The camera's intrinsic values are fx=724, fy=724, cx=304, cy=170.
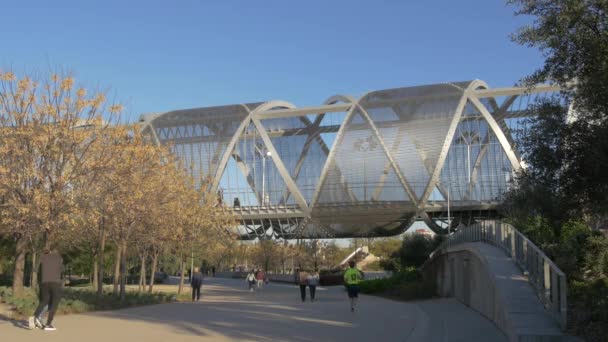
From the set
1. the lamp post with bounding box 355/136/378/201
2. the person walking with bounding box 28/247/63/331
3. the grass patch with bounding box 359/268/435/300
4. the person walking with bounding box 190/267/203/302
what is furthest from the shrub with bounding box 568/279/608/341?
the lamp post with bounding box 355/136/378/201

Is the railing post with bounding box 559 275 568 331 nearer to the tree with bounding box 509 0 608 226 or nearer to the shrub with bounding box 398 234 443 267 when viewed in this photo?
the tree with bounding box 509 0 608 226

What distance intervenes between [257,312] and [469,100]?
233 ft

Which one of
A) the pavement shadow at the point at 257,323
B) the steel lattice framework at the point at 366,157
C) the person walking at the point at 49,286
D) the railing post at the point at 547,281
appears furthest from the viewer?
the steel lattice framework at the point at 366,157

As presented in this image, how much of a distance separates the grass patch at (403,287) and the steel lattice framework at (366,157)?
45136mm

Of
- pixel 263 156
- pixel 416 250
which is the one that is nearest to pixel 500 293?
pixel 416 250

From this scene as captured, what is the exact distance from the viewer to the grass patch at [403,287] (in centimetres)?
3177

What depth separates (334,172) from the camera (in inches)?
3568

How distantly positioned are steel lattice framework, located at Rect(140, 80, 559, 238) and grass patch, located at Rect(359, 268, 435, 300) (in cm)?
4514

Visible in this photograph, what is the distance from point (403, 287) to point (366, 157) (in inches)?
2188

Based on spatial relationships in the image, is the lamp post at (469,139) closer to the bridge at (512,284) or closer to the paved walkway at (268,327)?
the bridge at (512,284)

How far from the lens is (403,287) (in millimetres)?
34344

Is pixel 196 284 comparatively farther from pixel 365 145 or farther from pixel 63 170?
pixel 365 145

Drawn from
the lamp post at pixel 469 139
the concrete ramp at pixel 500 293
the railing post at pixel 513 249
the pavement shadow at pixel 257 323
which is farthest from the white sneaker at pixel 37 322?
the lamp post at pixel 469 139

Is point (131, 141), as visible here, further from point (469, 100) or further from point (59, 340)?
point (469, 100)
